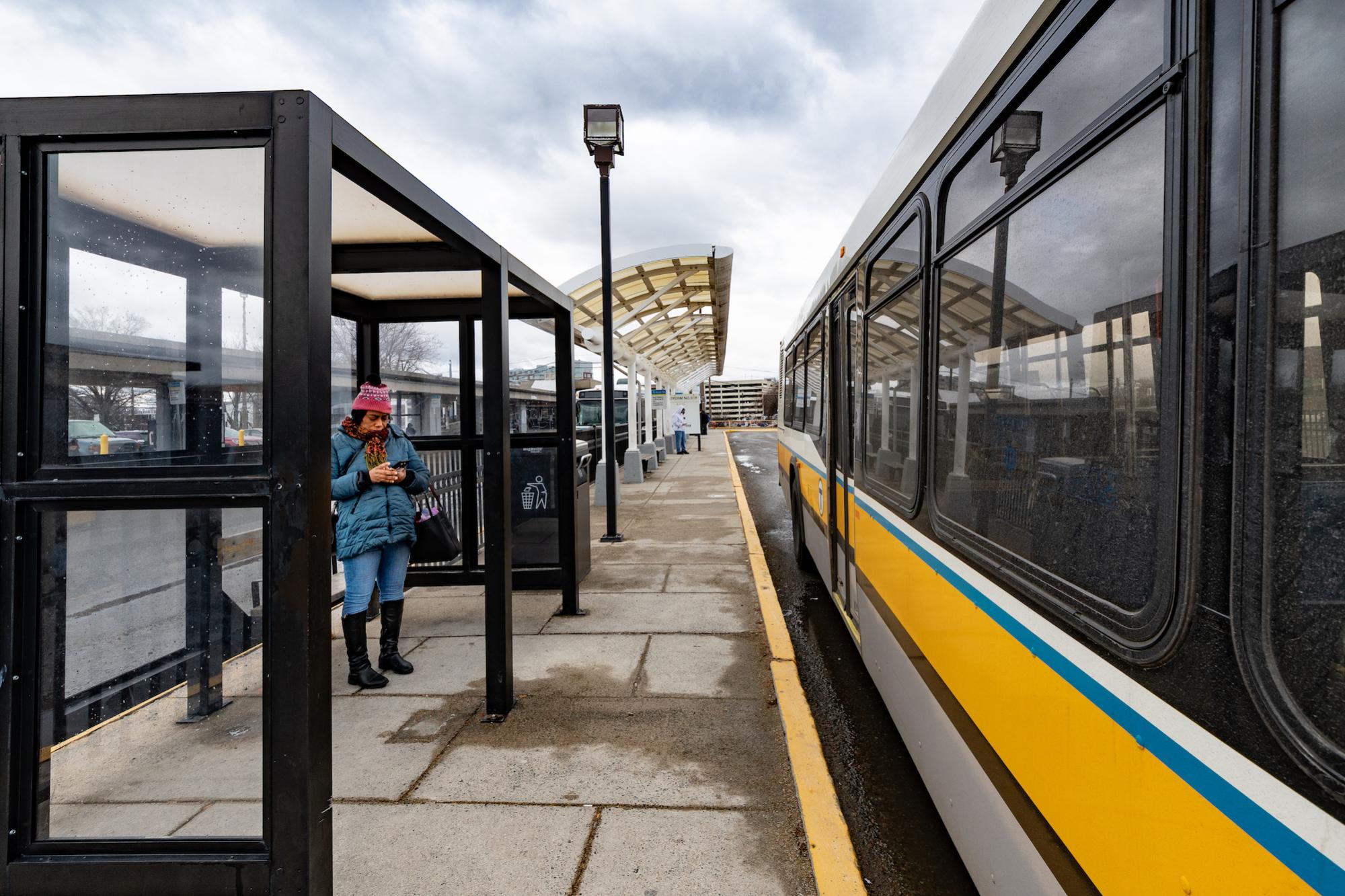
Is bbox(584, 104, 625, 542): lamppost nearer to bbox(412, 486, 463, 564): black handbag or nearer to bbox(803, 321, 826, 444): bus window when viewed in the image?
bbox(803, 321, 826, 444): bus window

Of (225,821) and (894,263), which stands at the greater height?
(894,263)

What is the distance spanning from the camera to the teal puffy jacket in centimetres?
412

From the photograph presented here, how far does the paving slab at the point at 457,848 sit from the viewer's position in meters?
2.56

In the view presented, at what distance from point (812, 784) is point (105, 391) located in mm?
2997

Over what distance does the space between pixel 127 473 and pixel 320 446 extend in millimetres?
537

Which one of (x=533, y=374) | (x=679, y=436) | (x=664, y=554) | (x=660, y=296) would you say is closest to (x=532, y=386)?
(x=533, y=374)

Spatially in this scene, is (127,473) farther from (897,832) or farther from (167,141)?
(897,832)

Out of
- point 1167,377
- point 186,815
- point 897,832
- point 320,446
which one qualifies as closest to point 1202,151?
point 1167,377

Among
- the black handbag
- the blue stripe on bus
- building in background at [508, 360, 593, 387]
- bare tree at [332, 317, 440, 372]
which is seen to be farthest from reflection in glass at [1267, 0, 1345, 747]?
bare tree at [332, 317, 440, 372]

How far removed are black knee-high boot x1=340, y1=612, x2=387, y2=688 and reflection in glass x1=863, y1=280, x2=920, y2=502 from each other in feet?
10.2

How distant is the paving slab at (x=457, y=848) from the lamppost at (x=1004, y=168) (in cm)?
227

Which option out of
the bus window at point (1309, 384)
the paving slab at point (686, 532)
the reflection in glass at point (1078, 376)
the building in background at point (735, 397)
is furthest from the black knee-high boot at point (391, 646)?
the building in background at point (735, 397)

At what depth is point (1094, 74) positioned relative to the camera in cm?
160

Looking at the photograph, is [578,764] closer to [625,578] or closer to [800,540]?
[625,578]
